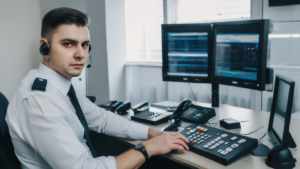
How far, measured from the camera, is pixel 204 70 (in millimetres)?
1793

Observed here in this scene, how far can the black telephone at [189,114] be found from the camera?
4.82 ft

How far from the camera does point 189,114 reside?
157cm

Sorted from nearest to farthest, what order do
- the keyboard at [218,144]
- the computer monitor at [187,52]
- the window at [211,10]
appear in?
the keyboard at [218,144]
the computer monitor at [187,52]
the window at [211,10]

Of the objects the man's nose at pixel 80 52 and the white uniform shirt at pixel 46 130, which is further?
the man's nose at pixel 80 52

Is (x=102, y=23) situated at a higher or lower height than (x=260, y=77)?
higher

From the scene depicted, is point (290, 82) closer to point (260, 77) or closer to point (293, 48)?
point (260, 77)

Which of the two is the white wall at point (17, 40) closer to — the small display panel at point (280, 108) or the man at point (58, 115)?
the man at point (58, 115)

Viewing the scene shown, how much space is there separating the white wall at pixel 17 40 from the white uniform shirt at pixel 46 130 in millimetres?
1949

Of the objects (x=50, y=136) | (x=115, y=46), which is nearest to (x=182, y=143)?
(x=50, y=136)

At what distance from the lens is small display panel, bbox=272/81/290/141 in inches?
40.8

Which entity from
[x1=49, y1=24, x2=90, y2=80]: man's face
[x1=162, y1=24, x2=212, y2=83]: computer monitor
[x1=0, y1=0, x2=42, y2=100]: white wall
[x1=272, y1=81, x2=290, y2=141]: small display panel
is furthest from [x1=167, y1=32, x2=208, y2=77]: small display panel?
[x1=0, y1=0, x2=42, y2=100]: white wall

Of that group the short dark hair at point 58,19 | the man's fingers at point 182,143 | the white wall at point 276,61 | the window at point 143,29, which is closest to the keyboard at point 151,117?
the man's fingers at point 182,143

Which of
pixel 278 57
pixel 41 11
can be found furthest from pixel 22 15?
pixel 278 57

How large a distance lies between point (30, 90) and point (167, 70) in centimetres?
112
